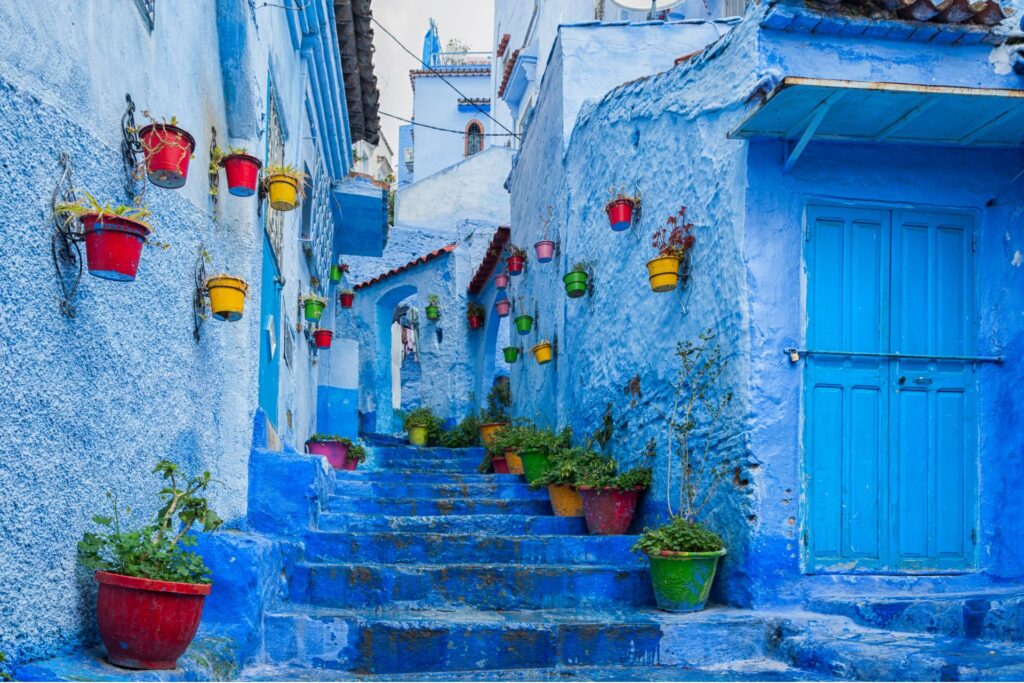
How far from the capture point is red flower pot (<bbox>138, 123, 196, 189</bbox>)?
4.34 meters

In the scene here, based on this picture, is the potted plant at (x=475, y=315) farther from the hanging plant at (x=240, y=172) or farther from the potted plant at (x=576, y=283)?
the hanging plant at (x=240, y=172)

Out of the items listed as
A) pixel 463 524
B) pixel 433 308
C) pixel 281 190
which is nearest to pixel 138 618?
pixel 281 190

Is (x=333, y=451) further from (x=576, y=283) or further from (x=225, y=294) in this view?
(x=225, y=294)

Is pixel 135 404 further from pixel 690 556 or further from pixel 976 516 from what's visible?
pixel 976 516

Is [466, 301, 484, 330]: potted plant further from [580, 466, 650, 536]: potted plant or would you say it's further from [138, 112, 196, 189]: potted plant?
[138, 112, 196, 189]: potted plant

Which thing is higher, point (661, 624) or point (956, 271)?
point (956, 271)

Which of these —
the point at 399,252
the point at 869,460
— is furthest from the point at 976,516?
the point at 399,252

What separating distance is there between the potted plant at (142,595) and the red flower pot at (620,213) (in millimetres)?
4940

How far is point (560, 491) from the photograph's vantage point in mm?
8227

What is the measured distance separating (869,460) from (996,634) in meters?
1.31

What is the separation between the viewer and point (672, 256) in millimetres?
7066

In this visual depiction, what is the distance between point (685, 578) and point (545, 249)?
5.37 metres

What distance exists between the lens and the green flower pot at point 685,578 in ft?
19.7

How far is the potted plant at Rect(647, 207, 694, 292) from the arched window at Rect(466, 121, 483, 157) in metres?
23.5
